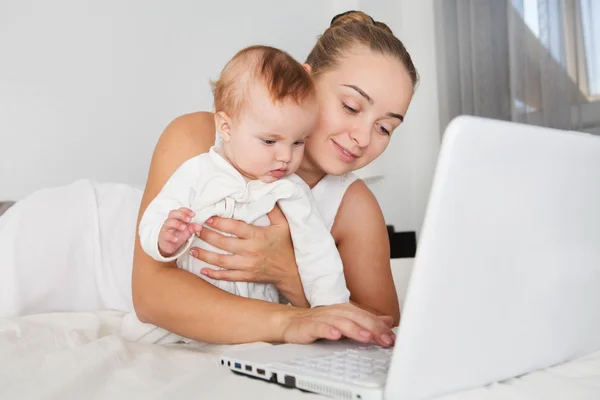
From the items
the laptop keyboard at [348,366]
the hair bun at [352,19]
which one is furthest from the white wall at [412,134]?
the laptop keyboard at [348,366]

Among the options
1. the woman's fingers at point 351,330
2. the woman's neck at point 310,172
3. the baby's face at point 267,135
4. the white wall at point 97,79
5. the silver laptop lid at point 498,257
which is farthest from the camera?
the white wall at point 97,79

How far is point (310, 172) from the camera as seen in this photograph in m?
1.61

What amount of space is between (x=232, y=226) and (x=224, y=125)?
21 centimetres

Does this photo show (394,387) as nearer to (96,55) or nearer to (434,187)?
(434,187)

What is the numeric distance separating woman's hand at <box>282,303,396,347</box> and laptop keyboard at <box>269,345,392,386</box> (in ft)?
0.14

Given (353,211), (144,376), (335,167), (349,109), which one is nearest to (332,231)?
(353,211)

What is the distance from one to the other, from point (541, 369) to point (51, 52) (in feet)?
8.51

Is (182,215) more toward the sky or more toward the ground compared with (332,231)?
more toward the sky

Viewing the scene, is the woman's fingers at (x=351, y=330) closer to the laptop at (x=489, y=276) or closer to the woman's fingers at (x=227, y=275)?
the laptop at (x=489, y=276)

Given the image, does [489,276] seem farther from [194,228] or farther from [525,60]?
[525,60]

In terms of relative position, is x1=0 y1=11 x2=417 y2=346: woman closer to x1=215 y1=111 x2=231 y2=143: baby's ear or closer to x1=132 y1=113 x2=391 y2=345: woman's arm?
x1=132 y1=113 x2=391 y2=345: woman's arm

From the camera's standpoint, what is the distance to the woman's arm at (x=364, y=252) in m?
1.60

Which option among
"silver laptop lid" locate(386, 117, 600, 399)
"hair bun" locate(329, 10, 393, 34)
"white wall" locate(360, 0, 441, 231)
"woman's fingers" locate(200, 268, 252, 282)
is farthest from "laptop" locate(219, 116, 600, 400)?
"white wall" locate(360, 0, 441, 231)

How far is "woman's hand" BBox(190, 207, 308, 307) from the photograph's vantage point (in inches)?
51.9
